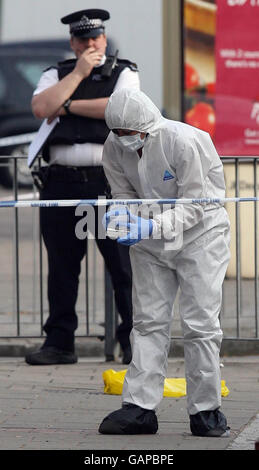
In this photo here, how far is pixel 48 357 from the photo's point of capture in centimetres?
761

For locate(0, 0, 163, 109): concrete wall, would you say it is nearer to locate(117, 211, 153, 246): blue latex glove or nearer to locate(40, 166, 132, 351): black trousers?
locate(40, 166, 132, 351): black trousers

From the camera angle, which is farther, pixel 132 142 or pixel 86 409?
pixel 86 409

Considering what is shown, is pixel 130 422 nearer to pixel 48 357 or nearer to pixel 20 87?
pixel 48 357

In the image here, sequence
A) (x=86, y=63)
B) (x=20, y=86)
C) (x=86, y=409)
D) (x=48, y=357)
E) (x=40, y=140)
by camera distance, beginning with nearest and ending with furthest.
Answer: (x=86, y=409) → (x=86, y=63) → (x=40, y=140) → (x=48, y=357) → (x=20, y=86)

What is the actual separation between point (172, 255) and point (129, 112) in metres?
0.68

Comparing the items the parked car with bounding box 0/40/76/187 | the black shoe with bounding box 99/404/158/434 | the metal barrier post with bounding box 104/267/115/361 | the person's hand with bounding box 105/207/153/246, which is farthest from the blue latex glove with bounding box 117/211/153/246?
the parked car with bounding box 0/40/76/187

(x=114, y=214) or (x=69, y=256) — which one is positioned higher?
(x=114, y=214)

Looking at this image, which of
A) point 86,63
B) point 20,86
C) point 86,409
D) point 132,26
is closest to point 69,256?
point 86,63

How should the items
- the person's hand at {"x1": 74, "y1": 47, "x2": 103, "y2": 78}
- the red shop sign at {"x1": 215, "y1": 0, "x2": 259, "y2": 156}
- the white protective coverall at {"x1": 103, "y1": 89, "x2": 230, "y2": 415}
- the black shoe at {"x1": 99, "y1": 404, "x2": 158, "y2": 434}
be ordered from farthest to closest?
the red shop sign at {"x1": 215, "y1": 0, "x2": 259, "y2": 156} → the person's hand at {"x1": 74, "y1": 47, "x2": 103, "y2": 78} → the black shoe at {"x1": 99, "y1": 404, "x2": 158, "y2": 434} → the white protective coverall at {"x1": 103, "y1": 89, "x2": 230, "y2": 415}

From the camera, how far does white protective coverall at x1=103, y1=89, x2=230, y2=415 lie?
18.8 ft

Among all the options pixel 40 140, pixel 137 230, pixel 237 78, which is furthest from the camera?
pixel 237 78

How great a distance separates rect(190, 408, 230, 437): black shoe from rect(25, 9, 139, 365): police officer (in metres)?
1.71

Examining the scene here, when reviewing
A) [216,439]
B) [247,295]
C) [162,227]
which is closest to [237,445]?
[216,439]

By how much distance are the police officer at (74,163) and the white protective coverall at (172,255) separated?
4.53 ft
